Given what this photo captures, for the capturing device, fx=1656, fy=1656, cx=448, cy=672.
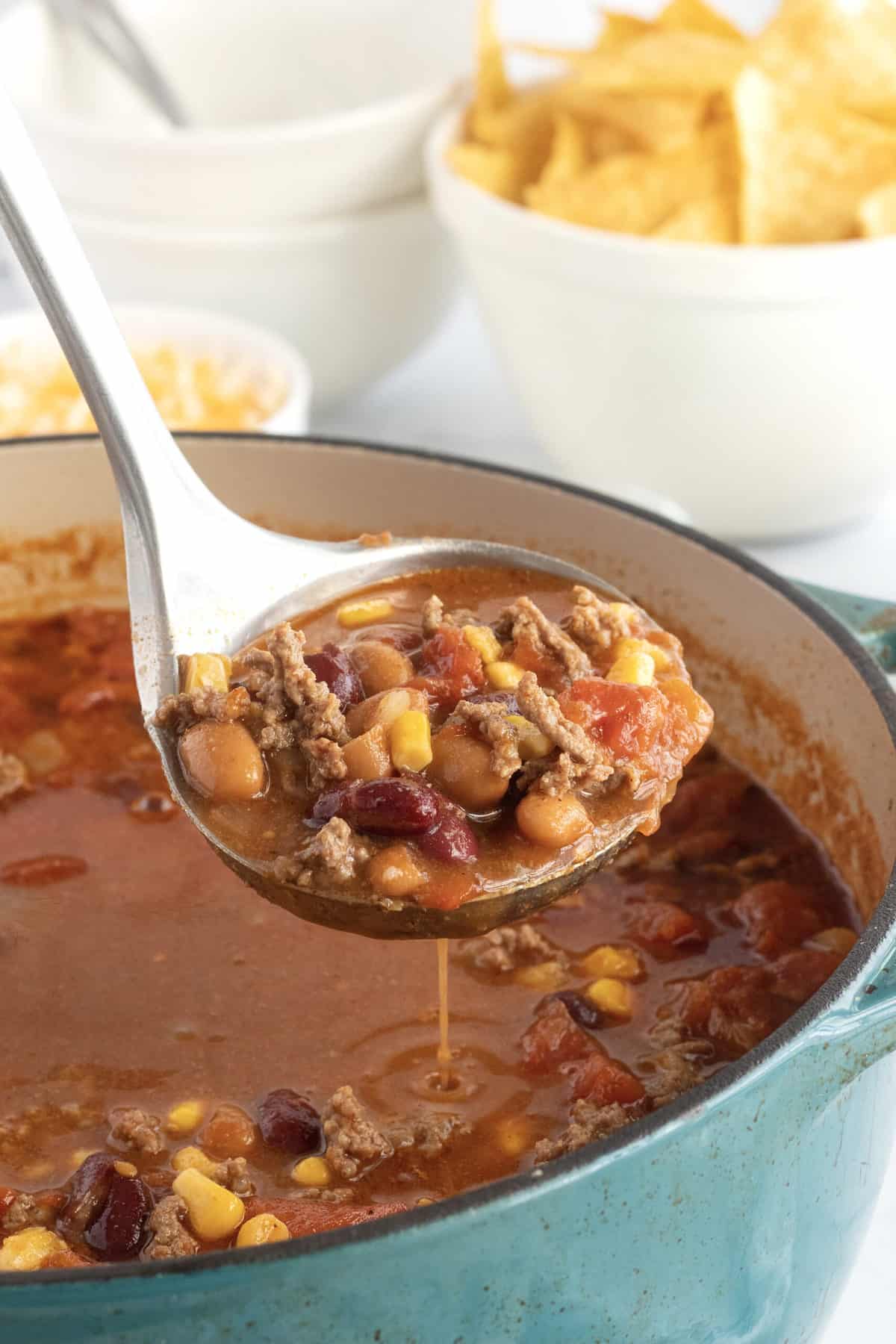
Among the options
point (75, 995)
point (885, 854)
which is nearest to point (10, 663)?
point (75, 995)

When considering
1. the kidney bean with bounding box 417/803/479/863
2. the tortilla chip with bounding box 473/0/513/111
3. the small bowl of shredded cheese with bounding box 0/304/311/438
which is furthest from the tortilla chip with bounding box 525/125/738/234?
the kidney bean with bounding box 417/803/479/863

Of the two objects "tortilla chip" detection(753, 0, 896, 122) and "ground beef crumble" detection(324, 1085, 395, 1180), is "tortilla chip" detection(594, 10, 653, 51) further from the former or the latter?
"ground beef crumble" detection(324, 1085, 395, 1180)

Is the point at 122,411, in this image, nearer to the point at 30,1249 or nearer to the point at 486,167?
the point at 30,1249

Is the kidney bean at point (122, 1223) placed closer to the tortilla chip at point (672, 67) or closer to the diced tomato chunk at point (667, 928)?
the diced tomato chunk at point (667, 928)

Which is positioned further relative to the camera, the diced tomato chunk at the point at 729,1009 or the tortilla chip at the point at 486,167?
the tortilla chip at the point at 486,167

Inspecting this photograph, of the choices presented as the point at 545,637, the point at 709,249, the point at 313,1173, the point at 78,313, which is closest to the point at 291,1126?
the point at 313,1173

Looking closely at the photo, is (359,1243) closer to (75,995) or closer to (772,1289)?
(772,1289)

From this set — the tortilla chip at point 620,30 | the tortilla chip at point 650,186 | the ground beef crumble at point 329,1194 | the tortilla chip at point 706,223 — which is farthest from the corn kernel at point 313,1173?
the tortilla chip at point 620,30
